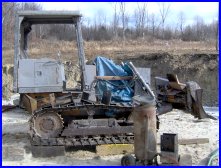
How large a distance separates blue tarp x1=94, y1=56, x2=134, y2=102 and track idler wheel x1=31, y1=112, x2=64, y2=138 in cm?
98

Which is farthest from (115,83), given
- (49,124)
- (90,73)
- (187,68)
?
(187,68)

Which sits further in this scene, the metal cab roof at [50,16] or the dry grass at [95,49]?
the dry grass at [95,49]

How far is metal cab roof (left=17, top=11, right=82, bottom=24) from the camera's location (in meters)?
8.47

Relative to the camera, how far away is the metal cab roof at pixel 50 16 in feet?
27.8

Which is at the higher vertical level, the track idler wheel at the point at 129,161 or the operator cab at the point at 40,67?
the operator cab at the point at 40,67

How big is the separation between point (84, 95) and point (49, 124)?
31.5 inches

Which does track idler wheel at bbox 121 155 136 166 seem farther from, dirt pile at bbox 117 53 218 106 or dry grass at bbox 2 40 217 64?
dry grass at bbox 2 40 217 64

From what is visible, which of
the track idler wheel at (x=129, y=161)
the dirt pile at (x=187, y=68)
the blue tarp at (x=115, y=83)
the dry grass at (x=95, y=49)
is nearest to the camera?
the track idler wheel at (x=129, y=161)

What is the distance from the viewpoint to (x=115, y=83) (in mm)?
8281

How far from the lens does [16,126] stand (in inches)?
396

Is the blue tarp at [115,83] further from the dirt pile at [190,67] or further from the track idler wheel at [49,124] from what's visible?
the dirt pile at [190,67]

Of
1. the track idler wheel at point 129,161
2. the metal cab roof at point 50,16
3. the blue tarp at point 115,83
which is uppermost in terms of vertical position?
the metal cab roof at point 50,16

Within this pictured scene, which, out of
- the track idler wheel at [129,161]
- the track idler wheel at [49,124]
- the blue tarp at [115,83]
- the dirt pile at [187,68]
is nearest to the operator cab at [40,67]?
the blue tarp at [115,83]

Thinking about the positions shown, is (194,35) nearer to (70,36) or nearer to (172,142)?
(70,36)
